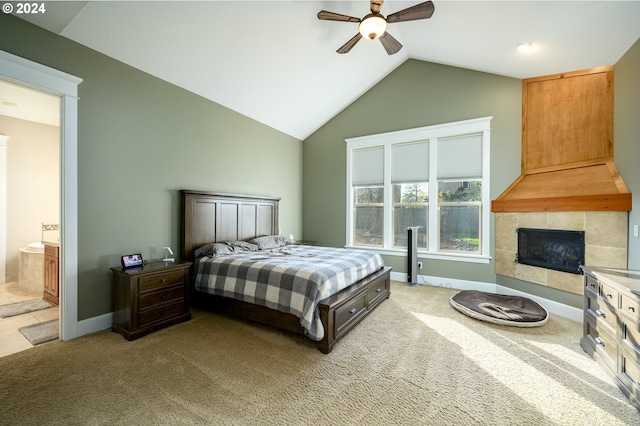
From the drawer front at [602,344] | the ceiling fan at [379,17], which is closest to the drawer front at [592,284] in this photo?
the drawer front at [602,344]

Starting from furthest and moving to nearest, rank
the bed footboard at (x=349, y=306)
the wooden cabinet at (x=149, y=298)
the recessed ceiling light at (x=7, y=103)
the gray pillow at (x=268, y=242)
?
the gray pillow at (x=268, y=242)
the recessed ceiling light at (x=7, y=103)
the wooden cabinet at (x=149, y=298)
the bed footboard at (x=349, y=306)

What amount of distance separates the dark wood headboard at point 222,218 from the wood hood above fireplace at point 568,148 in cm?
377

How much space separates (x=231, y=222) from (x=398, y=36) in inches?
153

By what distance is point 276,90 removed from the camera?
424 centimetres

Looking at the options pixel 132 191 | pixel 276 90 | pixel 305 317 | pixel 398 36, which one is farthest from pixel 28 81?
pixel 398 36

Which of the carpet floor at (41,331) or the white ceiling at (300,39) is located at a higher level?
the white ceiling at (300,39)

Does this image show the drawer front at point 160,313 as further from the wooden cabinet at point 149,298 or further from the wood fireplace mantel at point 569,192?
the wood fireplace mantel at point 569,192

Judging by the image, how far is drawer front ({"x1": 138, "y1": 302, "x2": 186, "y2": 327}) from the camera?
2.66 metres

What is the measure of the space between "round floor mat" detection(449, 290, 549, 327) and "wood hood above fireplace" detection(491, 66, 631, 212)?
127 centimetres

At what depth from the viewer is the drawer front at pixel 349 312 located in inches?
100

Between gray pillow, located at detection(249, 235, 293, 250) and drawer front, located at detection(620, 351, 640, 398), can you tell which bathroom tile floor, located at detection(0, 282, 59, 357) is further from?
drawer front, located at detection(620, 351, 640, 398)

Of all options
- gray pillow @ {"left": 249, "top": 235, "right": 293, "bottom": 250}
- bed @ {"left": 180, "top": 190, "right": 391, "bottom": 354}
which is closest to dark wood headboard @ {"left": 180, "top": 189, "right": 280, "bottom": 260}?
bed @ {"left": 180, "top": 190, "right": 391, "bottom": 354}

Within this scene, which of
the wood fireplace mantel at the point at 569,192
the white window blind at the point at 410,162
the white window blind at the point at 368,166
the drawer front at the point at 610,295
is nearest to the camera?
the drawer front at the point at 610,295

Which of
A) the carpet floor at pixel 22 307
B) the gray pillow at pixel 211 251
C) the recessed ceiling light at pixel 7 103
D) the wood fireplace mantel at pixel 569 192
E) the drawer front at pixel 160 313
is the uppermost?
the recessed ceiling light at pixel 7 103
